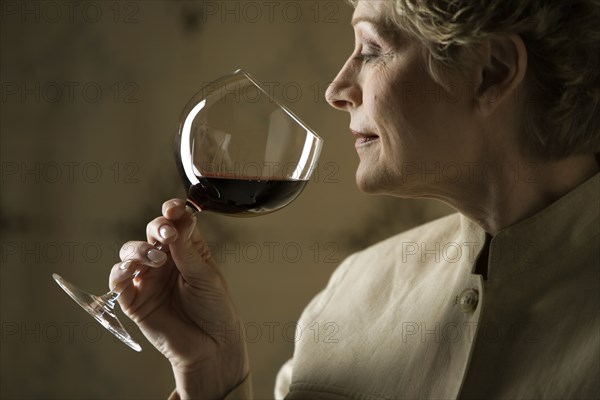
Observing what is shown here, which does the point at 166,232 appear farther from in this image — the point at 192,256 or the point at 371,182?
the point at 371,182

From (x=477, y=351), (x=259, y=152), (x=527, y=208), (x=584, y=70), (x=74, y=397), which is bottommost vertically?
(x=74, y=397)

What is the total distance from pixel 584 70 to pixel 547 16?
11 cm

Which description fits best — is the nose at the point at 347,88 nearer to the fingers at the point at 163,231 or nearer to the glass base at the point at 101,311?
the fingers at the point at 163,231

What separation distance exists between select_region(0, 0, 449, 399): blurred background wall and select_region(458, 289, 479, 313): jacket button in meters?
1.10

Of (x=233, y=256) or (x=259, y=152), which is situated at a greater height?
(x=259, y=152)

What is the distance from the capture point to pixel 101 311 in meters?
1.16

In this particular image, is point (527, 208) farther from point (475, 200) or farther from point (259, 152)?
point (259, 152)

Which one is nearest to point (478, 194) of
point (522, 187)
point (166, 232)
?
point (522, 187)

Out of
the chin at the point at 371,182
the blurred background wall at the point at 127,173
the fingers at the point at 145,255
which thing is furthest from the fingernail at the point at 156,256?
the blurred background wall at the point at 127,173

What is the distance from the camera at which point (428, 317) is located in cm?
135

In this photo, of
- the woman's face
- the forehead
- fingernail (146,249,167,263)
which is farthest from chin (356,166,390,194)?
fingernail (146,249,167,263)

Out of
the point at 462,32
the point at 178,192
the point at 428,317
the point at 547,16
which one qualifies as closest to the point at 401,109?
the point at 462,32

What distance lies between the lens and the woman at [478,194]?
120 cm

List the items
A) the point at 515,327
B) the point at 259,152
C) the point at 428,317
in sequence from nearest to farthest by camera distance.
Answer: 1. the point at 259,152
2. the point at 515,327
3. the point at 428,317
